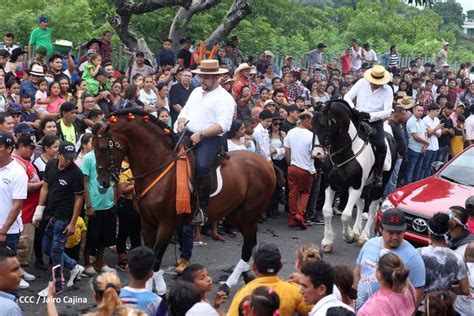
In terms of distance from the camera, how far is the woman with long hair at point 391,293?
6102 mm

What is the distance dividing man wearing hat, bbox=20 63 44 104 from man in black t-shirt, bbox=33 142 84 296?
3877 millimetres

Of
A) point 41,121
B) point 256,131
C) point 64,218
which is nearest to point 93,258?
point 64,218

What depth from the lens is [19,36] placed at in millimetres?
21391

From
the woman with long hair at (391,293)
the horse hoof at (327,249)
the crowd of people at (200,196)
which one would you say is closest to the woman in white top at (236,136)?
the crowd of people at (200,196)

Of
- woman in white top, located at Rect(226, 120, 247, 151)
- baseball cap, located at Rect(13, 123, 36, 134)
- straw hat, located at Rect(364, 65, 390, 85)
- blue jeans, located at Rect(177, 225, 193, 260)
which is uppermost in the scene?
straw hat, located at Rect(364, 65, 390, 85)

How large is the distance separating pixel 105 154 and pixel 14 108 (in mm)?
3252

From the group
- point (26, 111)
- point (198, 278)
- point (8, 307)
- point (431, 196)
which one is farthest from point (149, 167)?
point (8, 307)

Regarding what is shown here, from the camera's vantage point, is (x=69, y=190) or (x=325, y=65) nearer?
(x=69, y=190)

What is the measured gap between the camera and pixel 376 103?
12.7 m

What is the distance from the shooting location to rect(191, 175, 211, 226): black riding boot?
32.1ft

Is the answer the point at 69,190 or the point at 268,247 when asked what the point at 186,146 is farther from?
the point at 268,247

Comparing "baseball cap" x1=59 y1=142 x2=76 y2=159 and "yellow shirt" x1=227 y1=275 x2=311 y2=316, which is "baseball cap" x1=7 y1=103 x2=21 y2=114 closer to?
"baseball cap" x1=59 y1=142 x2=76 y2=159

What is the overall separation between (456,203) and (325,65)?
15988 mm

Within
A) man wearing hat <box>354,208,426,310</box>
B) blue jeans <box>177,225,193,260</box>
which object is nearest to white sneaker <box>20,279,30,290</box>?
blue jeans <box>177,225,193,260</box>
